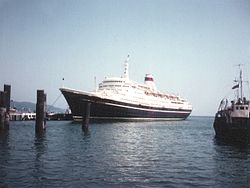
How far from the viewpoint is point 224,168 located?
61.2 feet

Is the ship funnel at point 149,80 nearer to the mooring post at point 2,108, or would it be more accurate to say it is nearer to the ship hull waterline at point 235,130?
the ship hull waterline at point 235,130

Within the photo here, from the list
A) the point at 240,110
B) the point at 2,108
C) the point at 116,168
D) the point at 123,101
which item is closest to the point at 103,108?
the point at 123,101

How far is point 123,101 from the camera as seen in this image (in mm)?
65812

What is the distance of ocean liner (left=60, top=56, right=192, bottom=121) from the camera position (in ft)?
199

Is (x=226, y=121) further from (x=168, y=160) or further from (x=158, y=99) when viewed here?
(x=158, y=99)

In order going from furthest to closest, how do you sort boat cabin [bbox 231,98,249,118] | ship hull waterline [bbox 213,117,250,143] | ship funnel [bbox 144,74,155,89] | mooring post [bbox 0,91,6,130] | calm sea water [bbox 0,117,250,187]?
ship funnel [bbox 144,74,155,89], boat cabin [bbox 231,98,249,118], mooring post [bbox 0,91,6,130], ship hull waterline [bbox 213,117,250,143], calm sea water [bbox 0,117,250,187]

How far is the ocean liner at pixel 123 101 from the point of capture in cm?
6069

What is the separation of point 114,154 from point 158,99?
60.6 meters

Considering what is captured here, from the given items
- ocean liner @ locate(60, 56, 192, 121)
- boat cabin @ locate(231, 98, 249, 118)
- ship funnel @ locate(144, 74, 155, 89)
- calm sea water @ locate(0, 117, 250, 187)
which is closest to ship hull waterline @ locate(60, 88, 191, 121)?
ocean liner @ locate(60, 56, 192, 121)

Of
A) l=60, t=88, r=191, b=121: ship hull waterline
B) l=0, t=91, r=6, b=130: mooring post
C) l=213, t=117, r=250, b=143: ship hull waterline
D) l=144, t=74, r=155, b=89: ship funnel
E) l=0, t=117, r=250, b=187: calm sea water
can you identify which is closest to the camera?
l=0, t=117, r=250, b=187: calm sea water

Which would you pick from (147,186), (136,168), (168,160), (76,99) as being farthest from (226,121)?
(76,99)

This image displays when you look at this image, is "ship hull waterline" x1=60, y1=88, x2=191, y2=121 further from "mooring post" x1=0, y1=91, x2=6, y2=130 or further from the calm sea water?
the calm sea water

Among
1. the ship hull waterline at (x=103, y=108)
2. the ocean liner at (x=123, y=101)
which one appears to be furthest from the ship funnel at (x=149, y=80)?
the ship hull waterline at (x=103, y=108)

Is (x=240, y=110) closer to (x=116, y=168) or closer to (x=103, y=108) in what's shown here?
(x=116, y=168)
